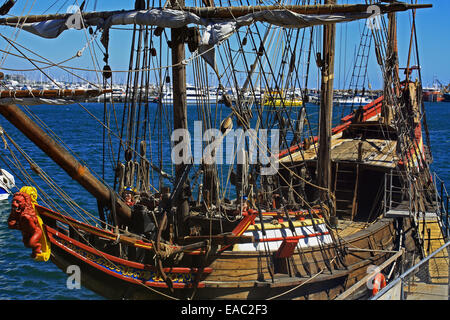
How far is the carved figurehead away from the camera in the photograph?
1203 centimetres

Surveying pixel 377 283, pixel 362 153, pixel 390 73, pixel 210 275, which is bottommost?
pixel 377 283

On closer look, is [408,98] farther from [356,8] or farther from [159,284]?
[159,284]

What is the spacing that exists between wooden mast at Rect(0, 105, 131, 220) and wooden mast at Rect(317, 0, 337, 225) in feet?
21.5

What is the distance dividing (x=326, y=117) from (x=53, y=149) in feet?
27.8

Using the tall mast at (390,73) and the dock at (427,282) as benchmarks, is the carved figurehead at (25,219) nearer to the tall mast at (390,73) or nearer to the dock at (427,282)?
the dock at (427,282)

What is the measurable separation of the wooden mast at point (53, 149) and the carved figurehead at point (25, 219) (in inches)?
41.6

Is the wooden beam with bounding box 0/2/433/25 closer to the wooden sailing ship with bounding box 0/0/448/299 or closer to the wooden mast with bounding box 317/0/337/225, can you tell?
the wooden sailing ship with bounding box 0/0/448/299

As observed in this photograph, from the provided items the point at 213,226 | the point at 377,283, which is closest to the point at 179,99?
the point at 213,226

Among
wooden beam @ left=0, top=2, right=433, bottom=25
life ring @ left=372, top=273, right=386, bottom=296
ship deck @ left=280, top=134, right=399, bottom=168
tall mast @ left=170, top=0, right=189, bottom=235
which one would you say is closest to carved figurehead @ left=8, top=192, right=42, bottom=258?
tall mast @ left=170, top=0, right=189, bottom=235

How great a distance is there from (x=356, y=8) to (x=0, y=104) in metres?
9.47

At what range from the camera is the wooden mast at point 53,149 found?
1174 centimetres

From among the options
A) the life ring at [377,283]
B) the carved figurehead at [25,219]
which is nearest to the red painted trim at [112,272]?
the carved figurehead at [25,219]

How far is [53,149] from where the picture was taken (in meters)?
12.0

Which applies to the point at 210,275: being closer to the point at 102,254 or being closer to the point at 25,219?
the point at 102,254
